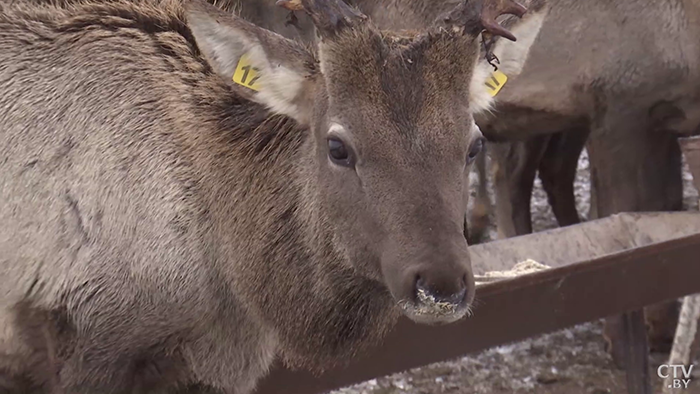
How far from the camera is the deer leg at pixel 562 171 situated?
20.6ft

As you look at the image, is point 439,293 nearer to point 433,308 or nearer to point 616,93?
point 433,308

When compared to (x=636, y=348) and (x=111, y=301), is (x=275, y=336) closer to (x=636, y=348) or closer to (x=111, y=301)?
(x=111, y=301)

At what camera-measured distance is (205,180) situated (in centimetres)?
312

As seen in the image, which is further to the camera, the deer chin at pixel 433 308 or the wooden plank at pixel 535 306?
the wooden plank at pixel 535 306

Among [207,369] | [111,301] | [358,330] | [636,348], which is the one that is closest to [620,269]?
[636,348]

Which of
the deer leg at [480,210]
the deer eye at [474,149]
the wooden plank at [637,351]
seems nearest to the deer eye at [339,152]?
the deer eye at [474,149]

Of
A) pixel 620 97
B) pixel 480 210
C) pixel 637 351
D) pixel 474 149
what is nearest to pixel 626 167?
pixel 620 97

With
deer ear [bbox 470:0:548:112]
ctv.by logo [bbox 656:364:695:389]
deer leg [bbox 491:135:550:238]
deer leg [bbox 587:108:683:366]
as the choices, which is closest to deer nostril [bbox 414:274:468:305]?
deer ear [bbox 470:0:548:112]

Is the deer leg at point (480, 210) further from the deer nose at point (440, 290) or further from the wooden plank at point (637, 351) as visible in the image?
the deer nose at point (440, 290)

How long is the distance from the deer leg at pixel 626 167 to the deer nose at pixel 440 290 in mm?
2956

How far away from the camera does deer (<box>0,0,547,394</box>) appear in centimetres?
276

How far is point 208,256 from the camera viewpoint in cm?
309

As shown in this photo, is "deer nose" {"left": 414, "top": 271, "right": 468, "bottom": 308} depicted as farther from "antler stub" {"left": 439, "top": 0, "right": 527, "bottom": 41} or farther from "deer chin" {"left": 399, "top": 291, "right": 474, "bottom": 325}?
"antler stub" {"left": 439, "top": 0, "right": 527, "bottom": 41}

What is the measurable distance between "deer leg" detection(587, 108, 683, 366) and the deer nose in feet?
9.70
